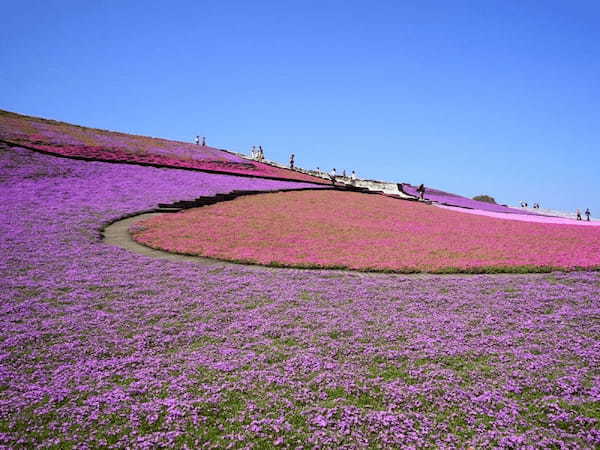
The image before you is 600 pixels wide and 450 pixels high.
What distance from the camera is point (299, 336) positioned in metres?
10.3

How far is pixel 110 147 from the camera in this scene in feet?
160

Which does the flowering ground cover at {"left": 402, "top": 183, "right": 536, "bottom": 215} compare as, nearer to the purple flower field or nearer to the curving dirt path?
the purple flower field

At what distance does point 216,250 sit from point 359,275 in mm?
7077

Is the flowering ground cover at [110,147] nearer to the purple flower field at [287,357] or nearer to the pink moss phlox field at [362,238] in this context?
the pink moss phlox field at [362,238]

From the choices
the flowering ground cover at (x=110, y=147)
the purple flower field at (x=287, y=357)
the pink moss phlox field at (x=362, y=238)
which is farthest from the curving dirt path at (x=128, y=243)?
the flowering ground cover at (x=110, y=147)

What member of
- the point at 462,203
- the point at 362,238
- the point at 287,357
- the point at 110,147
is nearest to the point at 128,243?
the point at 362,238

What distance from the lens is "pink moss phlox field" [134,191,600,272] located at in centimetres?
1833

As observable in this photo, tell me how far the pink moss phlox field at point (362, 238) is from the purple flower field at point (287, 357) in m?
1.87

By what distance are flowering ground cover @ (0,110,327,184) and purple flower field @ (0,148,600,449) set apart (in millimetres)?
30559

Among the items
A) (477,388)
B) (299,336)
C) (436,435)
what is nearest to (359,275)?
(299,336)

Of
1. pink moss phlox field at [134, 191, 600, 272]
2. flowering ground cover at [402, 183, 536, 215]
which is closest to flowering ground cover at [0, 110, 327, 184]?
flowering ground cover at [402, 183, 536, 215]

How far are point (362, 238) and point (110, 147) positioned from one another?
38.0m

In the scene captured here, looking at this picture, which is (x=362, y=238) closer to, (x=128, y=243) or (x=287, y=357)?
(x=128, y=243)

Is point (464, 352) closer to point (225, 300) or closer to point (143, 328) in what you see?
point (225, 300)
